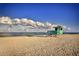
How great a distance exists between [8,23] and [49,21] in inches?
18.5

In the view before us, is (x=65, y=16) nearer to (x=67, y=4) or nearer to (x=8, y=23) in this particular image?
(x=67, y=4)

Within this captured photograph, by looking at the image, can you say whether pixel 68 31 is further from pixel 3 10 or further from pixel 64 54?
pixel 3 10

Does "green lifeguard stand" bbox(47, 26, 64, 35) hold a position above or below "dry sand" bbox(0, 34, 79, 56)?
above

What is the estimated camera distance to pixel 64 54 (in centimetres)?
305

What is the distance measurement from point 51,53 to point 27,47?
0.28 m

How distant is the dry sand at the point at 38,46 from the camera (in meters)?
3.05

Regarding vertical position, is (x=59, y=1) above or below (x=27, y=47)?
above

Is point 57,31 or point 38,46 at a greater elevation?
point 57,31

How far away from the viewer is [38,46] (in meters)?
3.07

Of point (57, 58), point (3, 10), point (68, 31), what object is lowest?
point (57, 58)

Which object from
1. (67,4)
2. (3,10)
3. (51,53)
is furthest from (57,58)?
(3,10)

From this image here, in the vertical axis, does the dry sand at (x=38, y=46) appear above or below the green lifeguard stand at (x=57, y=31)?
below

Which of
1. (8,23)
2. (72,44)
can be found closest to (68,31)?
(72,44)

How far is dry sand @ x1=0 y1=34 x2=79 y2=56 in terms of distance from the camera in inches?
120
